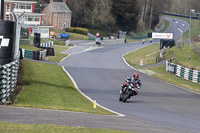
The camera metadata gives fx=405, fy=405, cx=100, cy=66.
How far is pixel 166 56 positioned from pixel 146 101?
1260 inches

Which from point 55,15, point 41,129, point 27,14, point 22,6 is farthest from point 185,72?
point 55,15

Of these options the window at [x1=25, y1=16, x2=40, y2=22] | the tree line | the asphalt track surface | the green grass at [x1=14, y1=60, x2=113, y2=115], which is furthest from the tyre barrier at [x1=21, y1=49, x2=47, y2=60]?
the tree line

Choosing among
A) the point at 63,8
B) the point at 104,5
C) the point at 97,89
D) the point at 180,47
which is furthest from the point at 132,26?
the point at 97,89

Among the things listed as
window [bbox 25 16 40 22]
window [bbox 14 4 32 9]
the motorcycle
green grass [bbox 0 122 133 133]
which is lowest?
the motorcycle

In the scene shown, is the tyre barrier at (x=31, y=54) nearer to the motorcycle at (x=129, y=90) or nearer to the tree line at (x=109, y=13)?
A: the motorcycle at (x=129, y=90)

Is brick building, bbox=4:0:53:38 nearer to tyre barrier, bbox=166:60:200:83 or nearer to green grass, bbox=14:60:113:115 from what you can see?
tyre barrier, bbox=166:60:200:83

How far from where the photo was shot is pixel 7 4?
87.3 metres

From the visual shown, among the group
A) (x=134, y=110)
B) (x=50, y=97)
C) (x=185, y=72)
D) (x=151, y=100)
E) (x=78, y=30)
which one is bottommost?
(x=185, y=72)

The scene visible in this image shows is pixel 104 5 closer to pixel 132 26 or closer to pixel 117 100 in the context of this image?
pixel 132 26

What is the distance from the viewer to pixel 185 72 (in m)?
37.1

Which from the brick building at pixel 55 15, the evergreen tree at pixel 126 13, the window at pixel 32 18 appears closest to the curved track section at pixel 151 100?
the window at pixel 32 18

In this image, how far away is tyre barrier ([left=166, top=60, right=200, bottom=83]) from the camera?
35312mm

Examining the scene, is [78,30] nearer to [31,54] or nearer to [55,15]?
[55,15]

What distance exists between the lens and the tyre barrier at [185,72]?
35.3m
